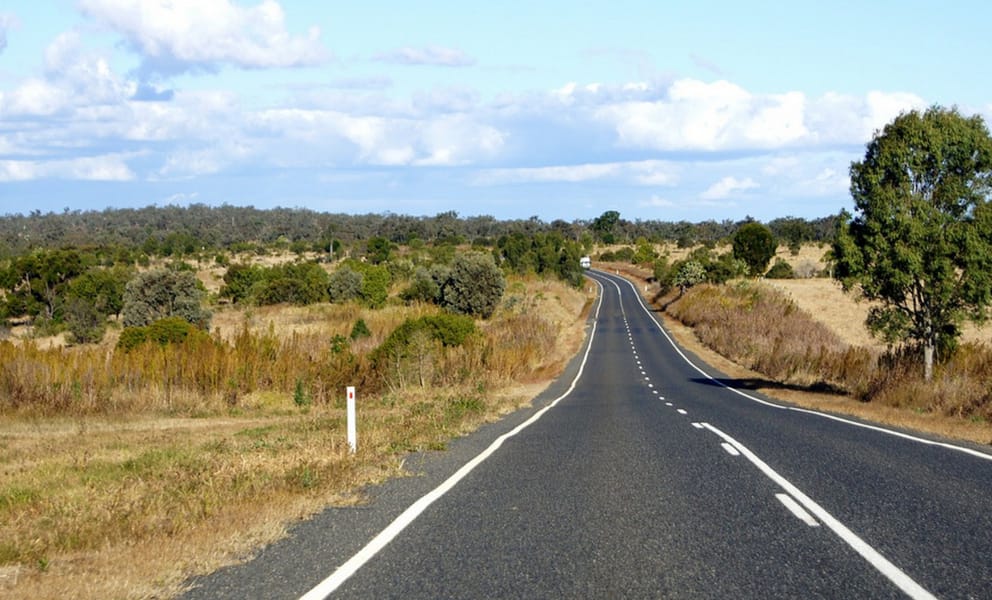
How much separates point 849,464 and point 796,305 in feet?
205

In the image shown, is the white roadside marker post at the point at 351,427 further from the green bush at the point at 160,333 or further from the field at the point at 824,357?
the green bush at the point at 160,333

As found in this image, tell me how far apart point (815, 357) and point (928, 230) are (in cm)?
1486

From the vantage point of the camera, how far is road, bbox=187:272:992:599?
625cm

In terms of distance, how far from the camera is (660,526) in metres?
8.08

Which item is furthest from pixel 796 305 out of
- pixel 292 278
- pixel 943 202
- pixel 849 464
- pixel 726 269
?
pixel 849 464

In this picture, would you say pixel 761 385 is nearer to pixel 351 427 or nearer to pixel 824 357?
pixel 824 357

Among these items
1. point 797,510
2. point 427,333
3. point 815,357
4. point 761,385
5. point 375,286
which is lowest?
point 761,385

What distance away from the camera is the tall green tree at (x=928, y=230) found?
26.0m

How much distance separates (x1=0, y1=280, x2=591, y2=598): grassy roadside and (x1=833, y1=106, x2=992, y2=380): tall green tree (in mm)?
11309

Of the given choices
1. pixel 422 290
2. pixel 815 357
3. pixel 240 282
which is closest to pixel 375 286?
pixel 422 290

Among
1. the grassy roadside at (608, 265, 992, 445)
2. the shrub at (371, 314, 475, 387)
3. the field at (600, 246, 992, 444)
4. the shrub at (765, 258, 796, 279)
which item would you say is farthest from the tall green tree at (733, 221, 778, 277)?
the shrub at (371, 314, 475, 387)

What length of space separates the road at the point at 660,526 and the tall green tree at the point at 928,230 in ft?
41.2

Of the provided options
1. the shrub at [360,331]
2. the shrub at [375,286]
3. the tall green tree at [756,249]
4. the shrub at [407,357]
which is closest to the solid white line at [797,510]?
the shrub at [407,357]

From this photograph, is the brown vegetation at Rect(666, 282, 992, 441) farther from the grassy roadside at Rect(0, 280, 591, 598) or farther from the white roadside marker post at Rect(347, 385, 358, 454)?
the white roadside marker post at Rect(347, 385, 358, 454)
